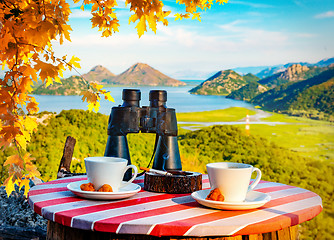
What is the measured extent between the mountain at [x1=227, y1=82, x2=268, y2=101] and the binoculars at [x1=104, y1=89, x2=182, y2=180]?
21.4ft

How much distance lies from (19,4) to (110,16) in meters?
0.85

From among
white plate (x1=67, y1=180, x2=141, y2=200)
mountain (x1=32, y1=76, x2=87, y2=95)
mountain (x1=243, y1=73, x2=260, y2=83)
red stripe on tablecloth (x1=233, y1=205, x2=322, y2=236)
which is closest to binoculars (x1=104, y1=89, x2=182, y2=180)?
white plate (x1=67, y1=180, x2=141, y2=200)

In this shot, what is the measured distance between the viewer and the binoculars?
7.20ft

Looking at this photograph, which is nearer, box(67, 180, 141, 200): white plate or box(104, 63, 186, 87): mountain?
box(67, 180, 141, 200): white plate

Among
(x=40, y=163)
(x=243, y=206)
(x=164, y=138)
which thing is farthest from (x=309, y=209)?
(x=40, y=163)

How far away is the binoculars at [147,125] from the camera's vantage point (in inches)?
86.4

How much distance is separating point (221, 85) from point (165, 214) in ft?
24.4

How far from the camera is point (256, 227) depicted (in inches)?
55.9

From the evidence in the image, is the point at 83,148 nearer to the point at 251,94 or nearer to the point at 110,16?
the point at 110,16

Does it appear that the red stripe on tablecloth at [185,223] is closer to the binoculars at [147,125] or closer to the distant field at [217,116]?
the binoculars at [147,125]

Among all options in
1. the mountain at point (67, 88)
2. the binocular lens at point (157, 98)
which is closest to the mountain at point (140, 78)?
the mountain at point (67, 88)

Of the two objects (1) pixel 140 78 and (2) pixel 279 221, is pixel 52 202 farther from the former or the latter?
(1) pixel 140 78

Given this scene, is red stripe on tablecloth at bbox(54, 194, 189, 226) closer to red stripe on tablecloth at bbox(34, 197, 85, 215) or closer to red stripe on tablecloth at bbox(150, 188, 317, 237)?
red stripe on tablecloth at bbox(34, 197, 85, 215)

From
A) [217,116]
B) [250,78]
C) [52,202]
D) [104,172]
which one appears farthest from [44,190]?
[250,78]
